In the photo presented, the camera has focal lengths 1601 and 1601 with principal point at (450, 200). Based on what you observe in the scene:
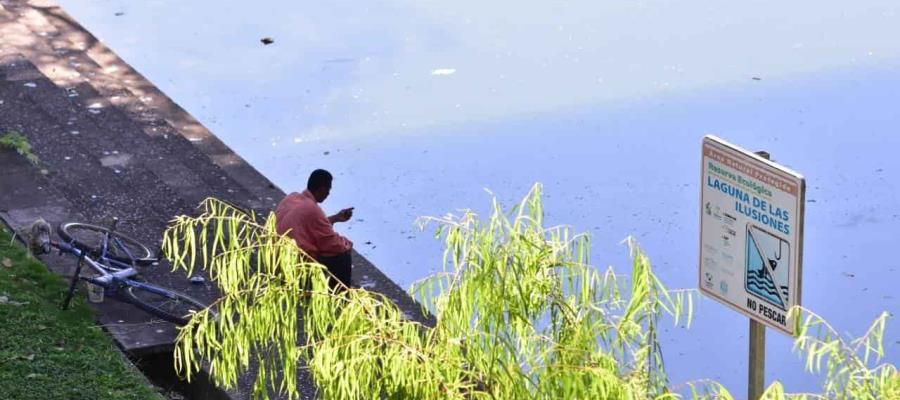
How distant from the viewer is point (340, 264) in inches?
322

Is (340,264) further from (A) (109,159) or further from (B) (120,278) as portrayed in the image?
(A) (109,159)

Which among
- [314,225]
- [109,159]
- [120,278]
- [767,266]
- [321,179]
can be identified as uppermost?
[767,266]

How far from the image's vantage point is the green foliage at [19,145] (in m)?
10.2

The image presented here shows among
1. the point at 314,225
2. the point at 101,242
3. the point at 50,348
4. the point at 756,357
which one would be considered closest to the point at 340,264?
the point at 314,225

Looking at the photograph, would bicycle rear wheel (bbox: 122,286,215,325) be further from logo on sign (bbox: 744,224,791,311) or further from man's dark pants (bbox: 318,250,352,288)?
logo on sign (bbox: 744,224,791,311)

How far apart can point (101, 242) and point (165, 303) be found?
1.98 ft

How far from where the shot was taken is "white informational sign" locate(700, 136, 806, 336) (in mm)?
3986

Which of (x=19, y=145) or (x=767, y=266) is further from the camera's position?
(x=19, y=145)

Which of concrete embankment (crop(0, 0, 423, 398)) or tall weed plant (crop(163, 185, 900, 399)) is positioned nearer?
tall weed plant (crop(163, 185, 900, 399))

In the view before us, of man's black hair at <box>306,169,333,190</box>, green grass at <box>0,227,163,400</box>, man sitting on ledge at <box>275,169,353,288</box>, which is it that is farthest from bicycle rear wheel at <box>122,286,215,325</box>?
man's black hair at <box>306,169,333,190</box>

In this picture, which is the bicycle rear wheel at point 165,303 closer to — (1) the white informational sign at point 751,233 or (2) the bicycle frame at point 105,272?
(2) the bicycle frame at point 105,272

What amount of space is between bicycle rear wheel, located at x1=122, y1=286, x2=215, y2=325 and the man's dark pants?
0.66m

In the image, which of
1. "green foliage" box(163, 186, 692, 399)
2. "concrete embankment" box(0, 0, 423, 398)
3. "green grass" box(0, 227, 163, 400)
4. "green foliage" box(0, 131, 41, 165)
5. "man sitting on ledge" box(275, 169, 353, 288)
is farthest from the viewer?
"green foliage" box(0, 131, 41, 165)

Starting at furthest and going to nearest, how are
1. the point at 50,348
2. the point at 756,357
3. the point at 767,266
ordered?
the point at 50,348
the point at 756,357
the point at 767,266
